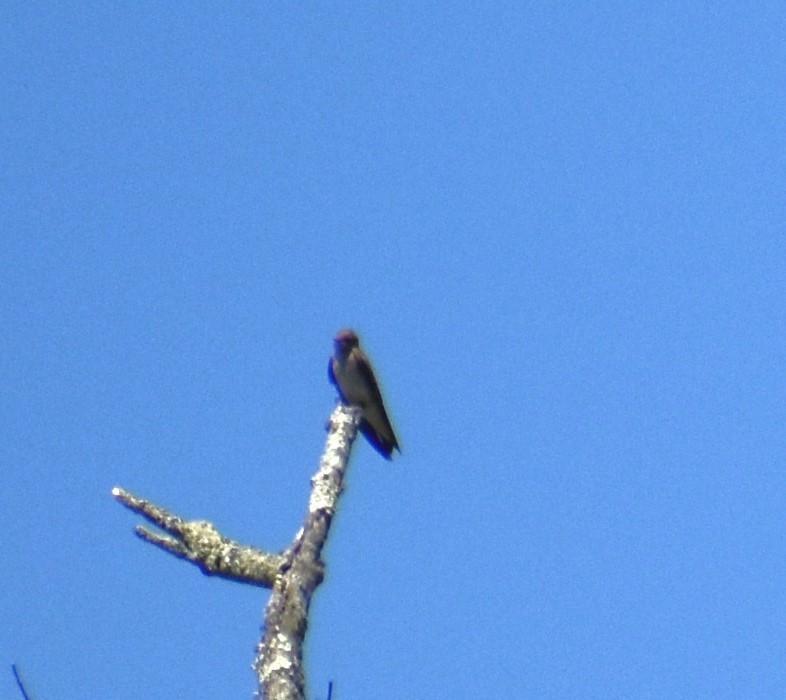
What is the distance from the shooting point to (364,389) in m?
13.1

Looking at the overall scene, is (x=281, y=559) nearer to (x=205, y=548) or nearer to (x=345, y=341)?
(x=205, y=548)

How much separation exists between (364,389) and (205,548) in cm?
758

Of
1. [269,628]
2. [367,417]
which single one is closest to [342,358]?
[367,417]

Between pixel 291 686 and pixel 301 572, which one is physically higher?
pixel 301 572

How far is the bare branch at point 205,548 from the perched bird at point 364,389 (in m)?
6.82

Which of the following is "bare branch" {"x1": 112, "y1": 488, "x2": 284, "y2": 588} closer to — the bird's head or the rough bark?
the rough bark

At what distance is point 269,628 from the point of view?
4652 millimetres

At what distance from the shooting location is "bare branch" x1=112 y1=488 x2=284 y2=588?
5.47 m

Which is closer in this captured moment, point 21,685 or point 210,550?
point 21,685

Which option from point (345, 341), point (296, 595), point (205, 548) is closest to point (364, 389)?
point (345, 341)

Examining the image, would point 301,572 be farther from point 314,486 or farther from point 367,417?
point 367,417

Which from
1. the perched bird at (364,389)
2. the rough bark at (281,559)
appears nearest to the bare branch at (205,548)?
the rough bark at (281,559)

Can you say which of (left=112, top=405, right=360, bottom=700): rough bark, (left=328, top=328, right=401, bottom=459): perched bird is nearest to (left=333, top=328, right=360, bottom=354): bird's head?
(left=328, top=328, right=401, bottom=459): perched bird

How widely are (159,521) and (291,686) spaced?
1.57 meters
